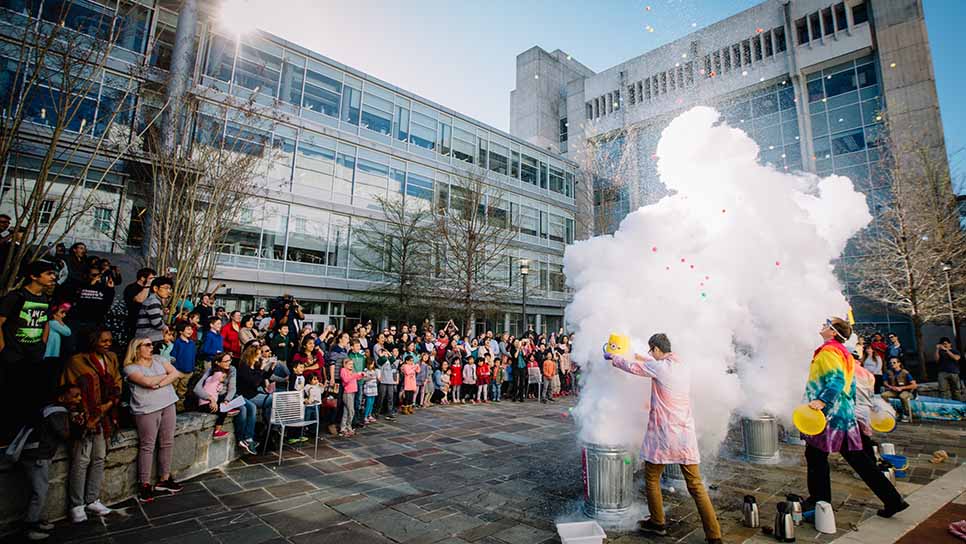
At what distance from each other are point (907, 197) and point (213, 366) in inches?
1063

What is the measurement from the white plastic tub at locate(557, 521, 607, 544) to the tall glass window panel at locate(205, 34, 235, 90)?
20.9m

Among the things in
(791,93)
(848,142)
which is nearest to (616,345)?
(848,142)

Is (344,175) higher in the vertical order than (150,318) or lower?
higher

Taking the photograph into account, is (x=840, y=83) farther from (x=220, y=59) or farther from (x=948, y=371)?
(x=220, y=59)

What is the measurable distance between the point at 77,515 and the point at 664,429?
5919 mm

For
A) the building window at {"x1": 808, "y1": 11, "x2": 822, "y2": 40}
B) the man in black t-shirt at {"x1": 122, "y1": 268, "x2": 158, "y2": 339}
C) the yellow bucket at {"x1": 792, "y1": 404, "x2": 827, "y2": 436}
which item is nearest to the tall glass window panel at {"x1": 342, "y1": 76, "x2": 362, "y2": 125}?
the man in black t-shirt at {"x1": 122, "y1": 268, "x2": 158, "y2": 339}

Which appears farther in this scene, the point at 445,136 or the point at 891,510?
the point at 445,136

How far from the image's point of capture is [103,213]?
15.2 m

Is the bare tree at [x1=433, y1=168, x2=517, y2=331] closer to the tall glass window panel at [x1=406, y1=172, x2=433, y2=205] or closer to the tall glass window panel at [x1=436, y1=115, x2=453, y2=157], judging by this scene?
the tall glass window panel at [x1=406, y1=172, x2=433, y2=205]

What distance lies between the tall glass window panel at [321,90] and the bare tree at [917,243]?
88.0ft

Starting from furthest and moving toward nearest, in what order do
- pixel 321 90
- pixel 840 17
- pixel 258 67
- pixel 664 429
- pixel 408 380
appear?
1. pixel 840 17
2. pixel 321 90
3. pixel 258 67
4. pixel 408 380
5. pixel 664 429

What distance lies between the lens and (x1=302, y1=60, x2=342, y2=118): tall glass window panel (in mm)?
20938

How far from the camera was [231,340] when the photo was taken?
29.1ft

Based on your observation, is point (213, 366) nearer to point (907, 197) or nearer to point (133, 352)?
point (133, 352)
